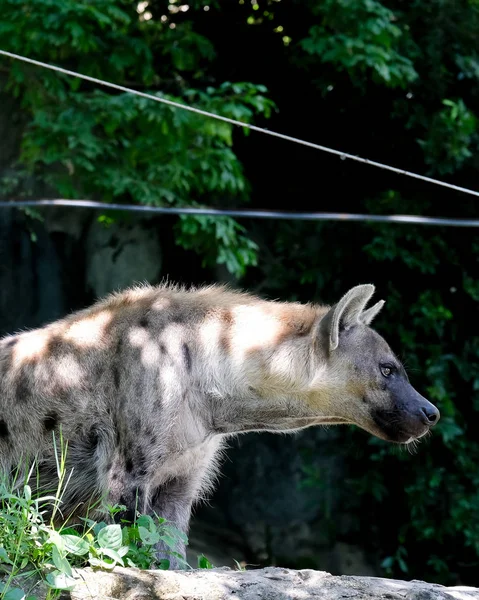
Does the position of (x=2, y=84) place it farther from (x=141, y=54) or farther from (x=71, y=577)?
(x=71, y=577)

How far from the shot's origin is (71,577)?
3137 mm

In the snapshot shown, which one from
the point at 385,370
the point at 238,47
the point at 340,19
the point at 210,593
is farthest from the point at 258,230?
the point at 210,593

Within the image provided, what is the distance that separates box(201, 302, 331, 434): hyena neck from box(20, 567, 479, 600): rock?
0.94 metres

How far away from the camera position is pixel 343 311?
449 centimetres

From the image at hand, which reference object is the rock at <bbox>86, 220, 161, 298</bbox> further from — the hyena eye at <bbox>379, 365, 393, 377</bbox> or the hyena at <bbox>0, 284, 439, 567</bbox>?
the hyena eye at <bbox>379, 365, 393, 377</bbox>

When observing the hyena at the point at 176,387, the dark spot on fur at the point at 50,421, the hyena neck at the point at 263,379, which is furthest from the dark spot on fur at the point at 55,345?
the hyena neck at the point at 263,379

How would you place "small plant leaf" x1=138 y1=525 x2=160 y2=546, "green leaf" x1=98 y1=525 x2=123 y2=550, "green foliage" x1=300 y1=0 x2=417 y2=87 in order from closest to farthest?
"green leaf" x1=98 y1=525 x2=123 y2=550, "small plant leaf" x1=138 y1=525 x2=160 y2=546, "green foliage" x1=300 y1=0 x2=417 y2=87

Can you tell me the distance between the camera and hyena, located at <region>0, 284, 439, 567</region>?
13.7 feet

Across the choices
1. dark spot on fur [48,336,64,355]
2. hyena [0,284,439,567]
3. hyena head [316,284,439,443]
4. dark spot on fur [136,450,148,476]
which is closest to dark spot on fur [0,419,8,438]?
hyena [0,284,439,567]

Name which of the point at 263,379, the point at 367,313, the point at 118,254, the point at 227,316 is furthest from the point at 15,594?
the point at 118,254

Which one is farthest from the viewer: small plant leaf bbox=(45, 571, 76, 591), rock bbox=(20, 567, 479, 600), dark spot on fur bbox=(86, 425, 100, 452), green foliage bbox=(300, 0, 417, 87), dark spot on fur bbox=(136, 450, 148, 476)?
green foliage bbox=(300, 0, 417, 87)

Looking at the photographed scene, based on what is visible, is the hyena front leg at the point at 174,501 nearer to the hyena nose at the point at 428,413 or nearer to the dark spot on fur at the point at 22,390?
the dark spot on fur at the point at 22,390

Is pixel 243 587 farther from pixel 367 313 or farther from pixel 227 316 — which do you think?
pixel 367 313

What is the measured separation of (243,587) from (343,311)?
61.9 inches
